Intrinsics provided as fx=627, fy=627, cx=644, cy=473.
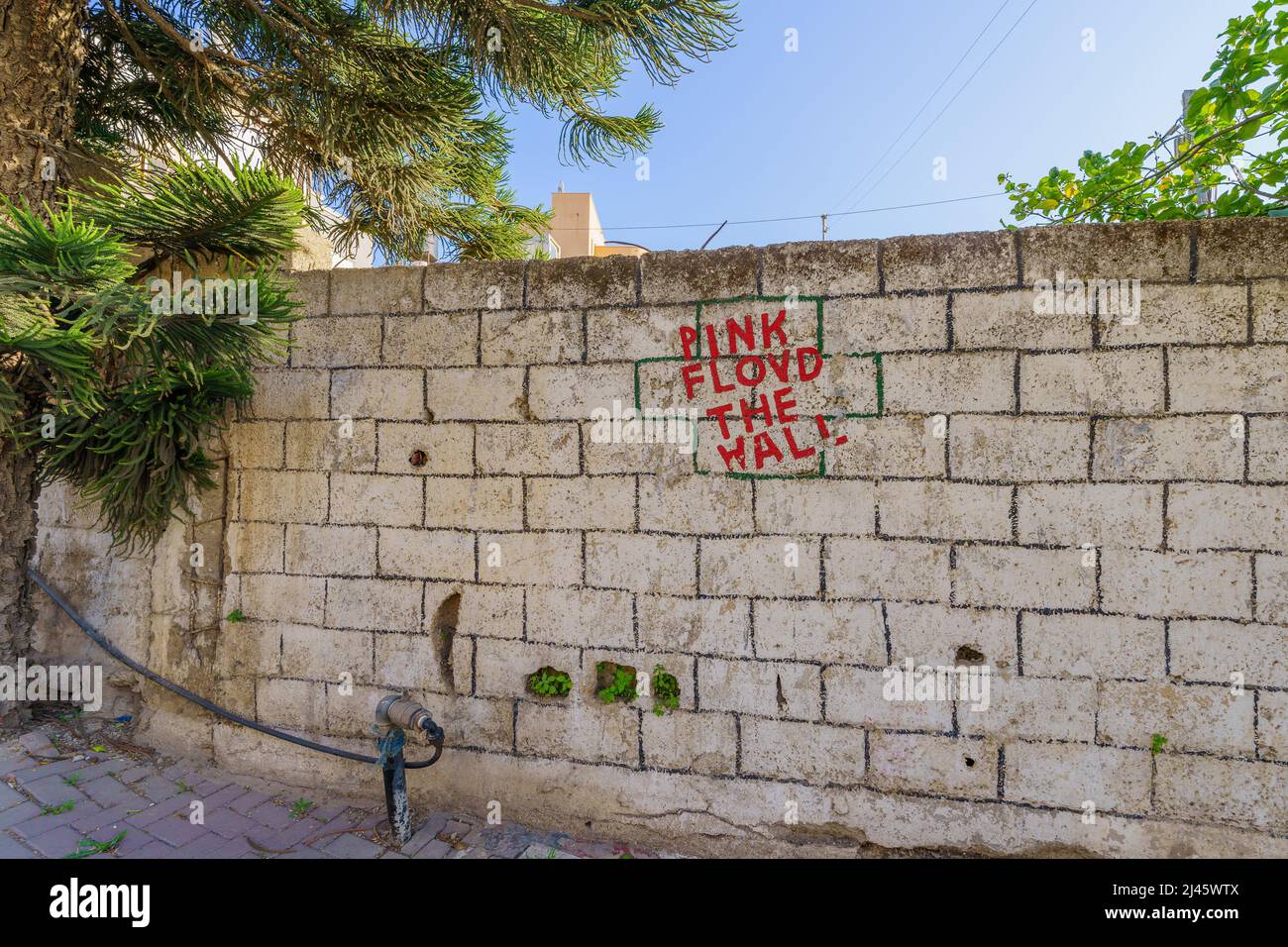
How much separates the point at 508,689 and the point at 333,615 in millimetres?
890

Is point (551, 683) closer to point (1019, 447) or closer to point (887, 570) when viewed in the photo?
point (887, 570)

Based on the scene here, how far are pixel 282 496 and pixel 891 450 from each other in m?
2.67

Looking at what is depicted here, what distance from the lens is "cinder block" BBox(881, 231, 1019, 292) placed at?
229 centimetres

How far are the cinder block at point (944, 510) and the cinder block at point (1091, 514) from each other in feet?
0.25

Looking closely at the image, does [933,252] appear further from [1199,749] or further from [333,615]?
[333,615]

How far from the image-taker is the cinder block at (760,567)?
2402mm

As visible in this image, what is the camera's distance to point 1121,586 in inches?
Result: 86.1

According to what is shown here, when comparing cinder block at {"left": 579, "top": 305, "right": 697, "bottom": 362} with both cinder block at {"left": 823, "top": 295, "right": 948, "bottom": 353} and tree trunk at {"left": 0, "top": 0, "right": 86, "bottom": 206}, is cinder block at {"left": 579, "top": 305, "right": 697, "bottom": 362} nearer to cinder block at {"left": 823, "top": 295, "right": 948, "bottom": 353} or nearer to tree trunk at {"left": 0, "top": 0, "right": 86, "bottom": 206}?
cinder block at {"left": 823, "top": 295, "right": 948, "bottom": 353}

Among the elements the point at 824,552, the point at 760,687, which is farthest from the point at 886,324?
the point at 760,687

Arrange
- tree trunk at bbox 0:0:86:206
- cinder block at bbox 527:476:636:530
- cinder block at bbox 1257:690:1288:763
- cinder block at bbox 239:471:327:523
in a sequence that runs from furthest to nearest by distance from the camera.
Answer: tree trunk at bbox 0:0:86:206 → cinder block at bbox 239:471:327:523 → cinder block at bbox 527:476:636:530 → cinder block at bbox 1257:690:1288:763

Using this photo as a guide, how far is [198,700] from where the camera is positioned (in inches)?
116

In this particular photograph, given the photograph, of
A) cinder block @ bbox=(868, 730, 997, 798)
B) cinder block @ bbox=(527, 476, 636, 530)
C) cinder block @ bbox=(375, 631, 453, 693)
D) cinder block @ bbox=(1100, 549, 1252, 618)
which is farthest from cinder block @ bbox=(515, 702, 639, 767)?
cinder block @ bbox=(1100, 549, 1252, 618)

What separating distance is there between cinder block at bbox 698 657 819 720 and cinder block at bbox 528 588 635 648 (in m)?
0.35

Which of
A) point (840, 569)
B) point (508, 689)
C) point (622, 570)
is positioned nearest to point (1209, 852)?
point (840, 569)
